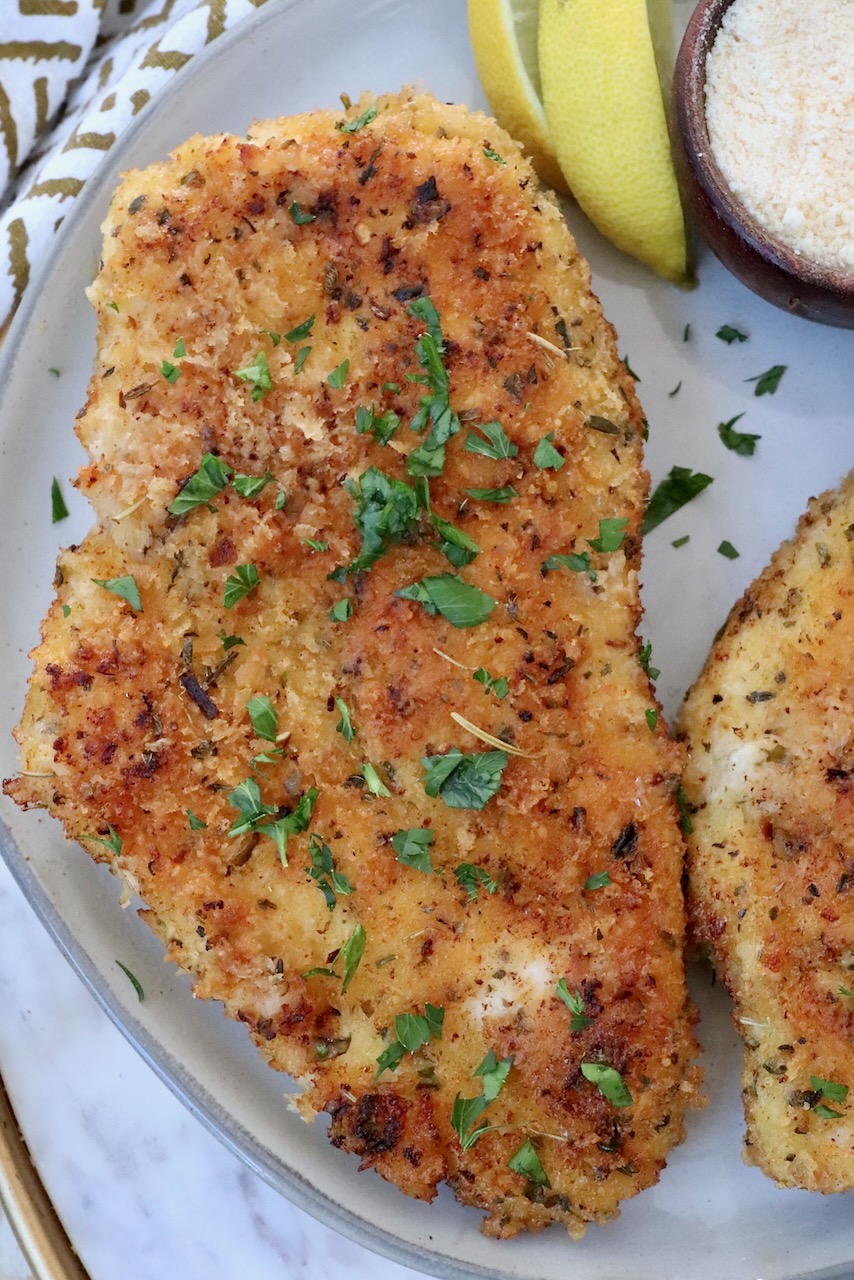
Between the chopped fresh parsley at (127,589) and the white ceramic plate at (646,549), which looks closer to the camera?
the chopped fresh parsley at (127,589)

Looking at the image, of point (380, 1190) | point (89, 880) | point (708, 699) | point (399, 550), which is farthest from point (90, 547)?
point (380, 1190)

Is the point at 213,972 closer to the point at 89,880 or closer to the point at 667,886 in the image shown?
the point at 89,880

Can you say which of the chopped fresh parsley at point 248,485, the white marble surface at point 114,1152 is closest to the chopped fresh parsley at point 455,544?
the chopped fresh parsley at point 248,485

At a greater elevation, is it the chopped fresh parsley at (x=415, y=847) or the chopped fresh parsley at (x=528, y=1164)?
the chopped fresh parsley at (x=415, y=847)

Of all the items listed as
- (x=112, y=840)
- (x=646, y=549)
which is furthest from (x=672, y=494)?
(x=112, y=840)

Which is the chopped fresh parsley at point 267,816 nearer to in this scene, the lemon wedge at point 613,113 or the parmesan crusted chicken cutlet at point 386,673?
the parmesan crusted chicken cutlet at point 386,673

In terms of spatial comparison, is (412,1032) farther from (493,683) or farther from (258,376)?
(258,376)
